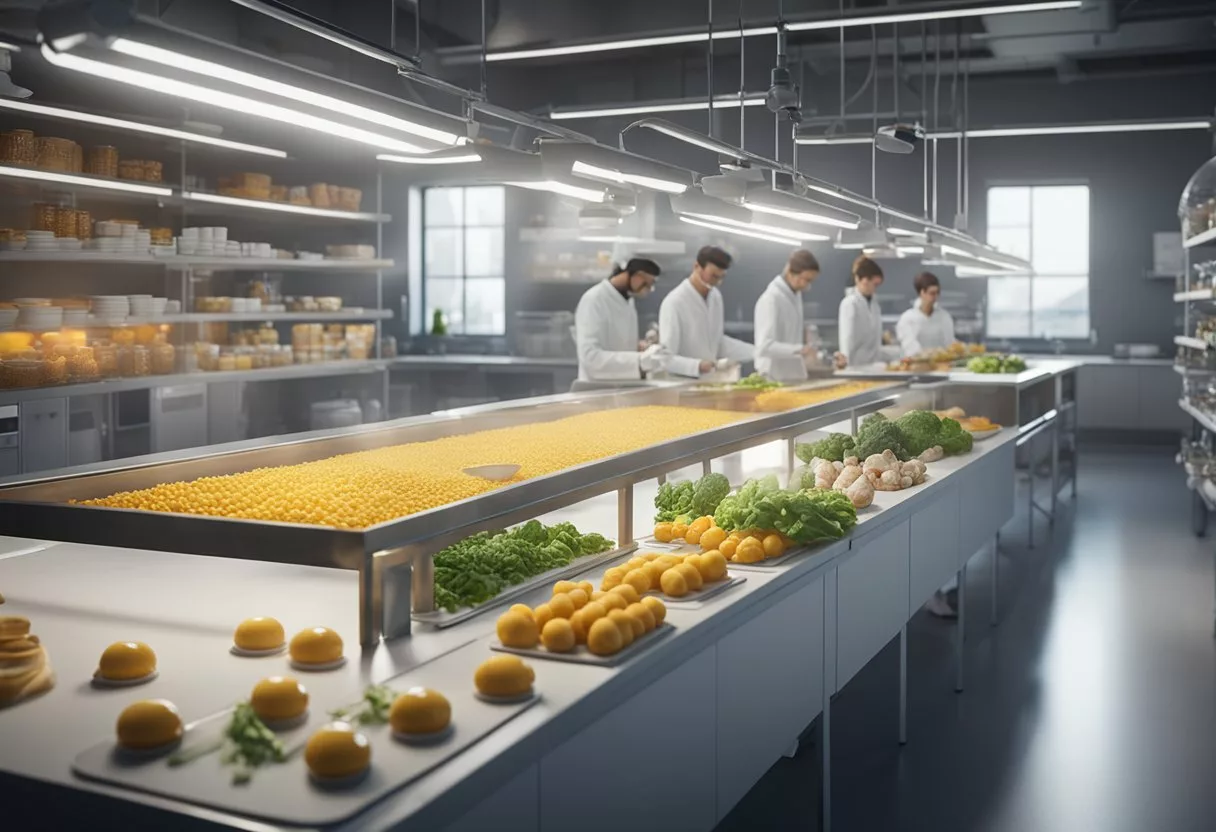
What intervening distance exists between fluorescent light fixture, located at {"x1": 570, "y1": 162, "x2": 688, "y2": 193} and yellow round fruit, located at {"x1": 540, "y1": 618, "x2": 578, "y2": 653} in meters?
1.78

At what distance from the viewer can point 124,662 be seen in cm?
211

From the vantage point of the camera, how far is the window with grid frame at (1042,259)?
14078mm

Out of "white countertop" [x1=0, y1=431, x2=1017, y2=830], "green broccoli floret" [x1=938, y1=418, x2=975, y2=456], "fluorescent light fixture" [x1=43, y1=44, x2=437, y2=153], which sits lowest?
"white countertop" [x1=0, y1=431, x2=1017, y2=830]

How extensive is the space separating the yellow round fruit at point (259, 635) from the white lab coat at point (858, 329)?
7559mm

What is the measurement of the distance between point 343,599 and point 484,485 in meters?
0.45

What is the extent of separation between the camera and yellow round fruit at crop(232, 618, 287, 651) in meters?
2.28

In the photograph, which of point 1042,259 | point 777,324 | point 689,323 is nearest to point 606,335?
point 689,323

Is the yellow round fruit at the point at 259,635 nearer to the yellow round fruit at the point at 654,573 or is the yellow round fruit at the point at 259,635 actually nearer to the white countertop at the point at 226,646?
the white countertop at the point at 226,646

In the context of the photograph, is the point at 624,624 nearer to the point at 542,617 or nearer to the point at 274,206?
the point at 542,617

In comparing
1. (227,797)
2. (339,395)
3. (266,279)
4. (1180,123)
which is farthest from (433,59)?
(227,797)

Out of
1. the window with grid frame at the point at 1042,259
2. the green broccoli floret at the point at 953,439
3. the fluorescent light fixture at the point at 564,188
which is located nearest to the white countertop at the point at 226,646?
the fluorescent light fixture at the point at 564,188

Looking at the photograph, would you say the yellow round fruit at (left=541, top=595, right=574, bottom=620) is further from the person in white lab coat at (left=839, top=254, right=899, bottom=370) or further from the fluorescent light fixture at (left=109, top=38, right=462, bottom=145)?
the person in white lab coat at (left=839, top=254, right=899, bottom=370)

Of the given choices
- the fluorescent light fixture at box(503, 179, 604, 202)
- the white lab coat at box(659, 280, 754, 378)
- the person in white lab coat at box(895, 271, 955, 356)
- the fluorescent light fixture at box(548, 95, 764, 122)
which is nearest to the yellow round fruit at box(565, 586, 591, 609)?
the fluorescent light fixture at box(503, 179, 604, 202)

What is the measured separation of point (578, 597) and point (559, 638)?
17 cm
